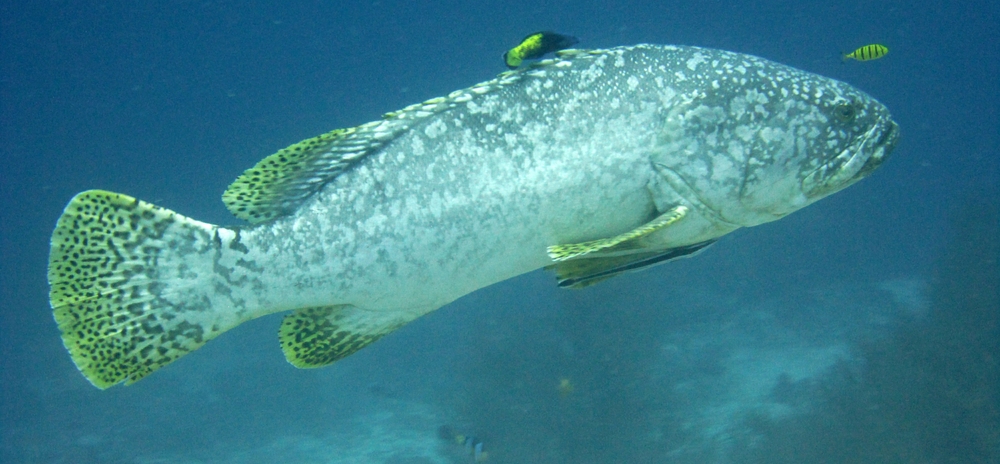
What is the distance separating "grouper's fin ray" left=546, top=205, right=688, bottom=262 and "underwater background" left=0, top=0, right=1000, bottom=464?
341 inches

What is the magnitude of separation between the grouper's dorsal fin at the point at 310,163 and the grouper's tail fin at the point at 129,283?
8.5 inches

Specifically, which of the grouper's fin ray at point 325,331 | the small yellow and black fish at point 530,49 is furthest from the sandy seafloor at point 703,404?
the grouper's fin ray at point 325,331

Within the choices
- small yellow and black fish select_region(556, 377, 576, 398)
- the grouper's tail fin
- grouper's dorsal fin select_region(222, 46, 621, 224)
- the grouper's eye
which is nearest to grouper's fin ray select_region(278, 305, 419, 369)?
the grouper's tail fin

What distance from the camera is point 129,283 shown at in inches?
120

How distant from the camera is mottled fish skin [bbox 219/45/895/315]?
10.3ft

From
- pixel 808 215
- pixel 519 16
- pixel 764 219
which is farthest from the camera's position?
pixel 519 16

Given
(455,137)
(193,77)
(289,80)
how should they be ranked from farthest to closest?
(289,80) < (193,77) < (455,137)

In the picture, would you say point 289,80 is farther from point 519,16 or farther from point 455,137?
point 455,137

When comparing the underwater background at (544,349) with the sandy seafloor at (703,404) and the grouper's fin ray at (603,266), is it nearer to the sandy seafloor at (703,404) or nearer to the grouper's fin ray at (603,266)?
the sandy seafloor at (703,404)

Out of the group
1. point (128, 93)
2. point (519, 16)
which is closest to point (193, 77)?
point (128, 93)

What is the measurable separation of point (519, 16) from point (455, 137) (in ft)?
171

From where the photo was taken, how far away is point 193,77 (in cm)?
3956

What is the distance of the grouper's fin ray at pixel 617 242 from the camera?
2.93 meters

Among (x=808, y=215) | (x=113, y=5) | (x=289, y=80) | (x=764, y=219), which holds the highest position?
(x=113, y=5)
